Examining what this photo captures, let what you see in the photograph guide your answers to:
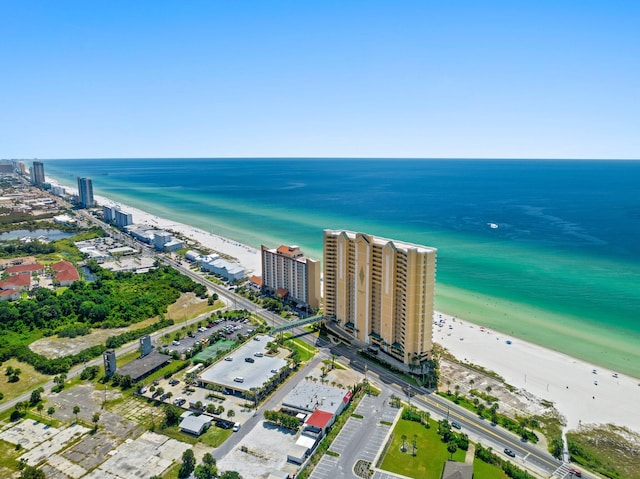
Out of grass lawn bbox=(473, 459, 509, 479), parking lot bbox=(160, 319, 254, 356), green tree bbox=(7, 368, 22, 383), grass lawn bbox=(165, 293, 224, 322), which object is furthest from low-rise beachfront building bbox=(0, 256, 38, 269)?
grass lawn bbox=(473, 459, 509, 479)

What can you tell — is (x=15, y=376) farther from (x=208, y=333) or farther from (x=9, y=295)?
(x=9, y=295)

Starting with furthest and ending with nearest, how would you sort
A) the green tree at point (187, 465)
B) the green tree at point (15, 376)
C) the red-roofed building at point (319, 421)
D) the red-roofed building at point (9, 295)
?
1. the red-roofed building at point (9, 295)
2. the green tree at point (15, 376)
3. the red-roofed building at point (319, 421)
4. the green tree at point (187, 465)

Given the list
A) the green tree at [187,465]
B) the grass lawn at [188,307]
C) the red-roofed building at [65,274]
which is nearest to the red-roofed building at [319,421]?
the green tree at [187,465]

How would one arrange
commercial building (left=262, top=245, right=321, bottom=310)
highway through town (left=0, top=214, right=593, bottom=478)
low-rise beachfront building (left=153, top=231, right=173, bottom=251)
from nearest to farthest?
highway through town (left=0, top=214, right=593, bottom=478), commercial building (left=262, top=245, right=321, bottom=310), low-rise beachfront building (left=153, top=231, right=173, bottom=251)

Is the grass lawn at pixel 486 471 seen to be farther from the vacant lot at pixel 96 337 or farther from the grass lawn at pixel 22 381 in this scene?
the vacant lot at pixel 96 337

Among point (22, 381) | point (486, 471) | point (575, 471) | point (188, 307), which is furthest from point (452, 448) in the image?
point (188, 307)

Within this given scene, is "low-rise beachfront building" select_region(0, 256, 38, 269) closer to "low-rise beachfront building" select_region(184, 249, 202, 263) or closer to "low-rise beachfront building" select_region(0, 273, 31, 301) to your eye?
"low-rise beachfront building" select_region(0, 273, 31, 301)

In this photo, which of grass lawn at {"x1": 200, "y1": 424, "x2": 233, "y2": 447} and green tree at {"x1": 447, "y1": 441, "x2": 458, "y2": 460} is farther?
grass lawn at {"x1": 200, "y1": 424, "x2": 233, "y2": 447}
